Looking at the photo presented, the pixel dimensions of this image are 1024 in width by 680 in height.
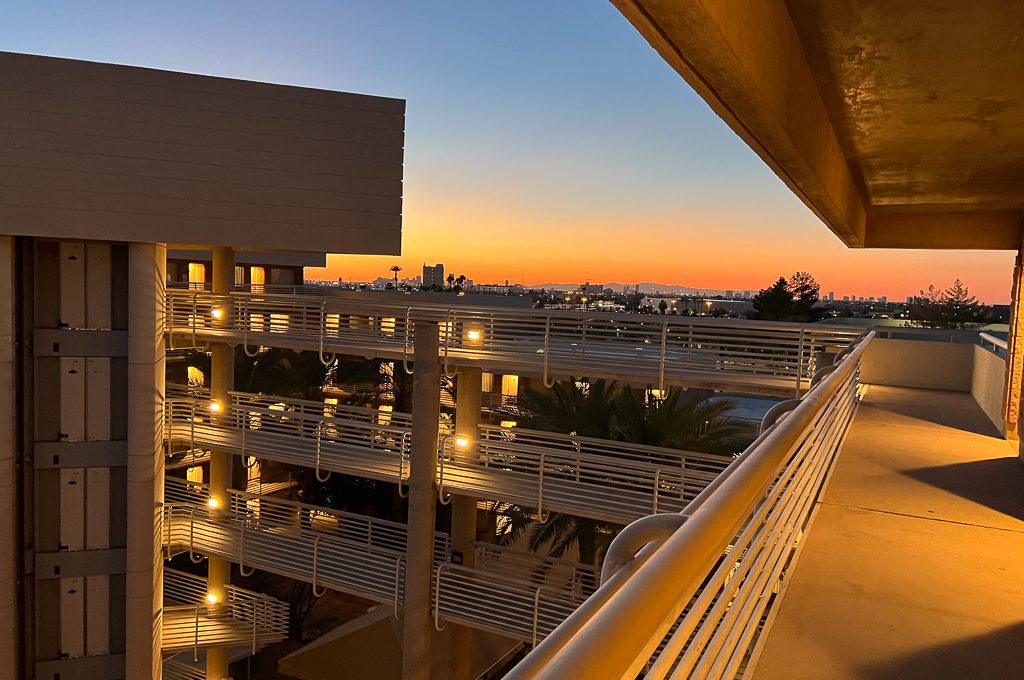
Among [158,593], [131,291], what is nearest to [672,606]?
[131,291]

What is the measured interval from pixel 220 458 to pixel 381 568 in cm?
472

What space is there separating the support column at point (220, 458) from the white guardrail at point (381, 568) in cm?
33

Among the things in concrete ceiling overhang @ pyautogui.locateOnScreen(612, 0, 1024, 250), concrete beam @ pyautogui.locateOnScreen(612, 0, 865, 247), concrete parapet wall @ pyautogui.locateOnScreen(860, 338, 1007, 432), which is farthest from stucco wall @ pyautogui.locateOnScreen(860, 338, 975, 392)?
concrete beam @ pyautogui.locateOnScreen(612, 0, 865, 247)

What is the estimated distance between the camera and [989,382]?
8641 millimetres

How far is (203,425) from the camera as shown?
1320 cm

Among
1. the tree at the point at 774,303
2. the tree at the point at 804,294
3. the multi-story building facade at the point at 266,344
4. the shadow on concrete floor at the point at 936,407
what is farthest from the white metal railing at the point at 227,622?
the tree at the point at 804,294

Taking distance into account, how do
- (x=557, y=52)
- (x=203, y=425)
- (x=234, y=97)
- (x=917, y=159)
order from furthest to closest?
(x=557, y=52)
(x=203, y=425)
(x=234, y=97)
(x=917, y=159)

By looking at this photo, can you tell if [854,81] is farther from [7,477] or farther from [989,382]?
[7,477]

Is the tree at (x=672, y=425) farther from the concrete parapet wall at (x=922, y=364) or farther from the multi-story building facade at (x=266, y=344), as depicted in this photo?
the concrete parapet wall at (x=922, y=364)

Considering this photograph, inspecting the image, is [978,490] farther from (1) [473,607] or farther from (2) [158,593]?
(2) [158,593]

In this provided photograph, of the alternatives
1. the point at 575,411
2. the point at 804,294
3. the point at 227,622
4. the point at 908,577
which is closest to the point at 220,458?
the point at 227,622

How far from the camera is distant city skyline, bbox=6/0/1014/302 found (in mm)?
21969

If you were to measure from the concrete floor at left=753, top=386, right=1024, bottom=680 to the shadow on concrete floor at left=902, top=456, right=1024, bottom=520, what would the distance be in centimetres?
1

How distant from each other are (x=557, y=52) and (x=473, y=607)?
2127 centimetres
